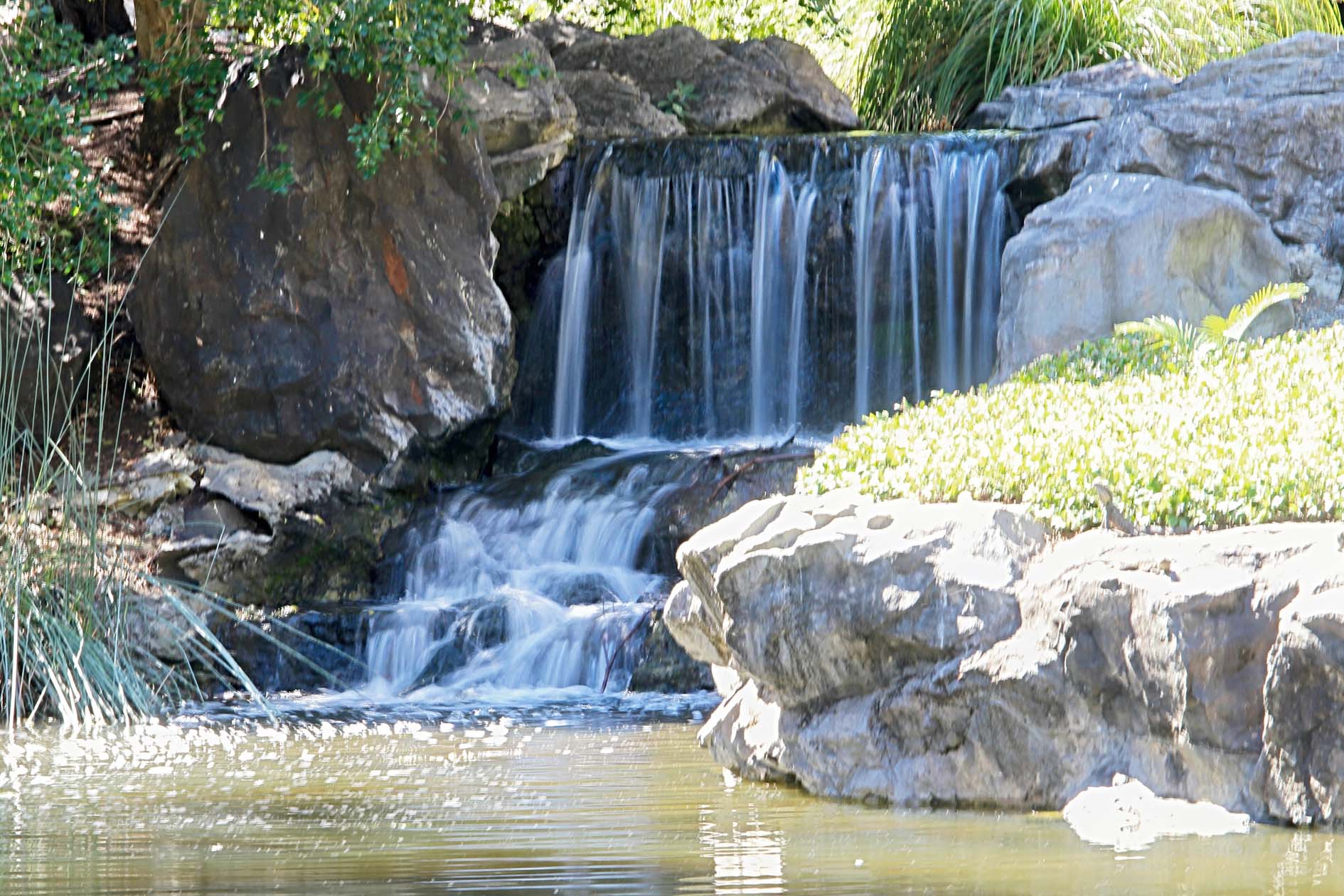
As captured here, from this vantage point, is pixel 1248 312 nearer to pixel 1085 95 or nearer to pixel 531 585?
pixel 1085 95

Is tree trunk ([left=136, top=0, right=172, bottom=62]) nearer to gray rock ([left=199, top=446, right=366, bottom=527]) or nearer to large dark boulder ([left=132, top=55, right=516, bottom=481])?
large dark boulder ([left=132, top=55, right=516, bottom=481])

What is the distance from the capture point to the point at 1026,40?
1450cm

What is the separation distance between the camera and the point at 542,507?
10.7 metres

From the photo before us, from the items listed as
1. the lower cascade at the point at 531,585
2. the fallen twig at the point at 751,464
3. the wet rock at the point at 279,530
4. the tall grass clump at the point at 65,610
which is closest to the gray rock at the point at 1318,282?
the fallen twig at the point at 751,464

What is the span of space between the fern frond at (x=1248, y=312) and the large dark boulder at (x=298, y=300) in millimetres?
4826

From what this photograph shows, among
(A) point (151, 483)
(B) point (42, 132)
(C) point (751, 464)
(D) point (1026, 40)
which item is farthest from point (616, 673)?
(D) point (1026, 40)

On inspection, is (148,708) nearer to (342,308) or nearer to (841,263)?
(342,308)

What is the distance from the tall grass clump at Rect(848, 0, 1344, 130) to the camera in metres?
14.5

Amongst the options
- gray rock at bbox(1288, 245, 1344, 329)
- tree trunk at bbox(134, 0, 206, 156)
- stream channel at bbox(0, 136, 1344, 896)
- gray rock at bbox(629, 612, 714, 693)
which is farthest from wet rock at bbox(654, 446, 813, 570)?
tree trunk at bbox(134, 0, 206, 156)

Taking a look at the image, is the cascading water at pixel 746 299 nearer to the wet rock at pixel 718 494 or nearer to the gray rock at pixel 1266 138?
the wet rock at pixel 718 494

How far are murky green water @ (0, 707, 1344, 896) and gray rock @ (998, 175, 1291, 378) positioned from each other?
15.4 ft

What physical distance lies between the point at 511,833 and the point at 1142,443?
9.29ft

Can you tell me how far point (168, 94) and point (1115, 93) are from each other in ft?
22.1

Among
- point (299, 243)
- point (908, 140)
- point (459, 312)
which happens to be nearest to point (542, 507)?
Result: point (459, 312)
